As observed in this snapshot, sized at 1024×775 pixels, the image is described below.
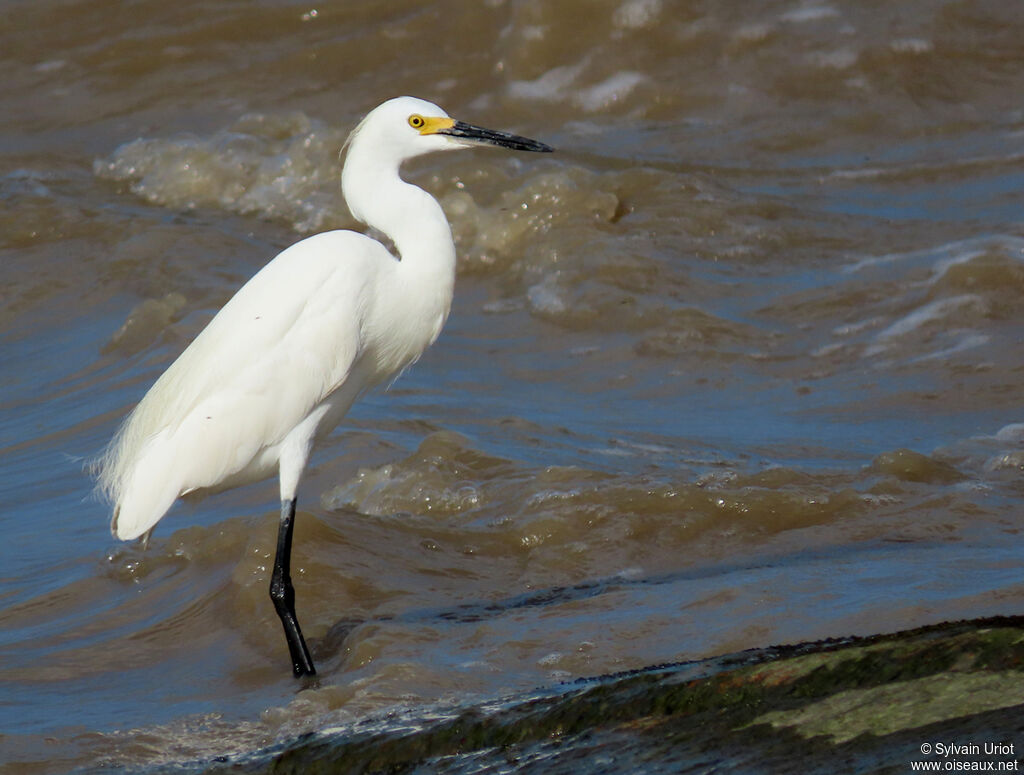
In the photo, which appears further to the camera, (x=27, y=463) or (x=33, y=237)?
(x=33, y=237)

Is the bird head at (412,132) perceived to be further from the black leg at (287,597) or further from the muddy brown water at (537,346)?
A: the muddy brown water at (537,346)

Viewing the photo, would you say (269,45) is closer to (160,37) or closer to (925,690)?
(160,37)

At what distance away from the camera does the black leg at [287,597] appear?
15.7ft

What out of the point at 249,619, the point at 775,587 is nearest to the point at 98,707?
the point at 249,619

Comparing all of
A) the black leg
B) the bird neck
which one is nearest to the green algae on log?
the black leg

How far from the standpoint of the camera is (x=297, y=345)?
5055mm

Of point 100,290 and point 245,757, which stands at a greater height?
point 245,757

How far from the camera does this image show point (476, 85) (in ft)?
38.2

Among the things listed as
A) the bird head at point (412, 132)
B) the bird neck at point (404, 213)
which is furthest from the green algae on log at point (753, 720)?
the bird head at point (412, 132)

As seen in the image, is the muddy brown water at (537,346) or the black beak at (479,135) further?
the black beak at (479,135)

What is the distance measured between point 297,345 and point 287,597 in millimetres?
874

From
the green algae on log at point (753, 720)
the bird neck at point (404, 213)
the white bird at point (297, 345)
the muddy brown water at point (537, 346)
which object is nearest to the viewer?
the green algae on log at point (753, 720)

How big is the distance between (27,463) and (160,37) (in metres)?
6.76

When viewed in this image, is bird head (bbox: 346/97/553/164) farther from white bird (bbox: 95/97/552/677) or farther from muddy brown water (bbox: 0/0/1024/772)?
muddy brown water (bbox: 0/0/1024/772)
